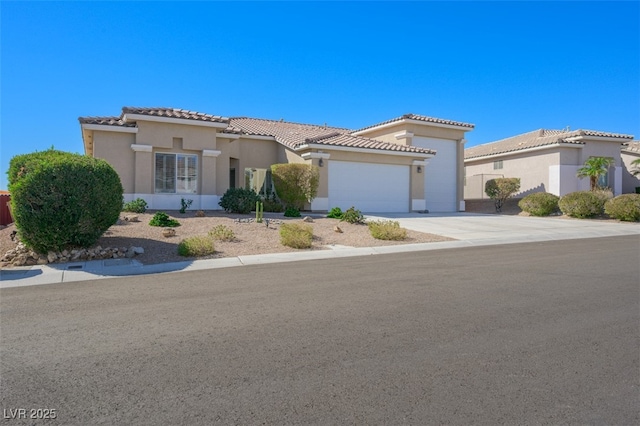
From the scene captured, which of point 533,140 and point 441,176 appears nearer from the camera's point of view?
point 441,176

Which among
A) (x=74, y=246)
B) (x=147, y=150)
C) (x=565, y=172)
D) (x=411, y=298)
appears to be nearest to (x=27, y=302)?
(x=74, y=246)

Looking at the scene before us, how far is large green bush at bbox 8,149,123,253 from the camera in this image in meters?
10.8

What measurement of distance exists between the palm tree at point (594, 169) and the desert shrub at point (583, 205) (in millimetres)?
3753

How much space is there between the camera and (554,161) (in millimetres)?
30406

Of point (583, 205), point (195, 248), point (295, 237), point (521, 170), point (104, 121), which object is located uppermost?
point (104, 121)

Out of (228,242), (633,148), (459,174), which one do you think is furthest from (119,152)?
(633,148)

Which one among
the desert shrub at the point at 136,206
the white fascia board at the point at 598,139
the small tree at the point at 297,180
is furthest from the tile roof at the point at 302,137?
the white fascia board at the point at 598,139

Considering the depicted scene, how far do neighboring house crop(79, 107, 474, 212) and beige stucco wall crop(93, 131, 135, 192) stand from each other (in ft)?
0.13

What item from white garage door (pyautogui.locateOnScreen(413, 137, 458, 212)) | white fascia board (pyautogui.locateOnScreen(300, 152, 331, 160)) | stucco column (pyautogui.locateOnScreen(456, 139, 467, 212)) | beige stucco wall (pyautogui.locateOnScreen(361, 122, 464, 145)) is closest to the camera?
white fascia board (pyautogui.locateOnScreen(300, 152, 331, 160))

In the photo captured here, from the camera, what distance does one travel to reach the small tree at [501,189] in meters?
30.4

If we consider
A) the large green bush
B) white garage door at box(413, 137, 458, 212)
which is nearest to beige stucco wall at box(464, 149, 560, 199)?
white garage door at box(413, 137, 458, 212)

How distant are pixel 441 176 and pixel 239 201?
15.0 meters

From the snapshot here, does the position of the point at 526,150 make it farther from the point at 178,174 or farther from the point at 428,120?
the point at 178,174

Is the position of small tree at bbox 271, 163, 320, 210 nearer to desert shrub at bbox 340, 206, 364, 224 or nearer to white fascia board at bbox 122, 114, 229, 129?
white fascia board at bbox 122, 114, 229, 129
